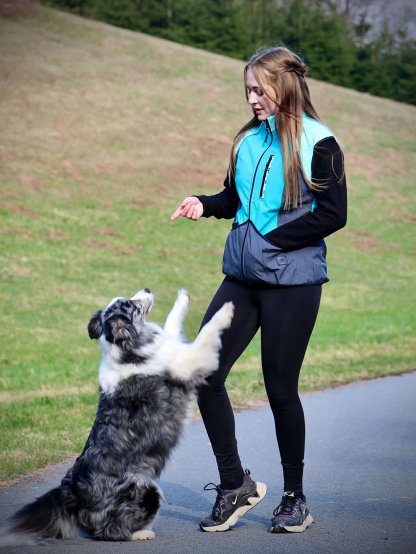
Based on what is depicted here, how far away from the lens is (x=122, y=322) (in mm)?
5145

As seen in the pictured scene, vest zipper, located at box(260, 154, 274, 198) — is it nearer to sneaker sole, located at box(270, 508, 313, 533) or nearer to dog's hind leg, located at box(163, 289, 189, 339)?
dog's hind leg, located at box(163, 289, 189, 339)

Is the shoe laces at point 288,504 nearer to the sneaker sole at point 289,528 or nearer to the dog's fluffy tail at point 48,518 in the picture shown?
the sneaker sole at point 289,528

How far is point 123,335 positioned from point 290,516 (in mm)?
1346

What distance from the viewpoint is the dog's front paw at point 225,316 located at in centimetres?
500

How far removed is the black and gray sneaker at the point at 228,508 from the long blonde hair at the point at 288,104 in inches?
63.4

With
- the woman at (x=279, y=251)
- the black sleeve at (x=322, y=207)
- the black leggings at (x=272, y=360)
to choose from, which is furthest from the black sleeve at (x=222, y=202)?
the black sleeve at (x=322, y=207)

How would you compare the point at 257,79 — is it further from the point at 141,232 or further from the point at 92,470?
the point at 141,232

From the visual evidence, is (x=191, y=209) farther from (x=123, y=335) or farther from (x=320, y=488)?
(x=320, y=488)

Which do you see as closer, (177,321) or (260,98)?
(260,98)

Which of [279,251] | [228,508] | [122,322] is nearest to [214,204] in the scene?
[279,251]

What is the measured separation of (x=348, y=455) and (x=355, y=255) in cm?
2090

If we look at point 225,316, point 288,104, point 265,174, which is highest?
point 288,104

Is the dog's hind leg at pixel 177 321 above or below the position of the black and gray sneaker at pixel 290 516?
above

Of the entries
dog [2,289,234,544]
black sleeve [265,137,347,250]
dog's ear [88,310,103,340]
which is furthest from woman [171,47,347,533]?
dog's ear [88,310,103,340]
